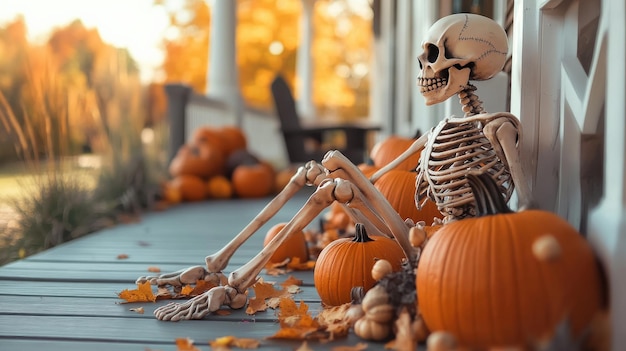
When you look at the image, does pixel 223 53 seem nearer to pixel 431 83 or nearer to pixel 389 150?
pixel 389 150

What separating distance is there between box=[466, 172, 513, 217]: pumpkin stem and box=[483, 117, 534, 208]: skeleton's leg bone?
0.15 meters

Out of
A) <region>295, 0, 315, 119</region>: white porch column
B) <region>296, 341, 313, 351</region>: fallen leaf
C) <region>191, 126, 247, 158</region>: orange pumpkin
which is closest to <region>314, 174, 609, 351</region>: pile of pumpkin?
<region>296, 341, 313, 351</region>: fallen leaf

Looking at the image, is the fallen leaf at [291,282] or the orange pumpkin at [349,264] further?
the fallen leaf at [291,282]

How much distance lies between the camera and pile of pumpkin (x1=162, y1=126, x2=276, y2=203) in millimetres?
6909

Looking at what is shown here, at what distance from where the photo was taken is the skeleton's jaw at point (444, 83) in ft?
6.45

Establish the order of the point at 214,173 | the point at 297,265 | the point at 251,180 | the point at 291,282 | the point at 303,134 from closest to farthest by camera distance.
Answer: the point at 291,282 → the point at 297,265 → the point at 251,180 → the point at 214,173 → the point at 303,134

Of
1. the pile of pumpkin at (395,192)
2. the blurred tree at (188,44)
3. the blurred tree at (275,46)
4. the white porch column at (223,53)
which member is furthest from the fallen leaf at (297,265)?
the blurred tree at (188,44)

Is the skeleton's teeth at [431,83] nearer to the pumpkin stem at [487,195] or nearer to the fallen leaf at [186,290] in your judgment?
the pumpkin stem at [487,195]

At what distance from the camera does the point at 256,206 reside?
246 inches

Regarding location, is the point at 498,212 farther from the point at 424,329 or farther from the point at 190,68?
the point at 190,68

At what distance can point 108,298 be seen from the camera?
7.71 feet

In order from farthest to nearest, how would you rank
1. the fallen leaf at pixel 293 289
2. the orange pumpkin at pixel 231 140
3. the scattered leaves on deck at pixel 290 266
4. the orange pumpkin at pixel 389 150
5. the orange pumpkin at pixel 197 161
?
the orange pumpkin at pixel 231 140 < the orange pumpkin at pixel 197 161 < the orange pumpkin at pixel 389 150 < the scattered leaves on deck at pixel 290 266 < the fallen leaf at pixel 293 289

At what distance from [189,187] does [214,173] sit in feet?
1.89

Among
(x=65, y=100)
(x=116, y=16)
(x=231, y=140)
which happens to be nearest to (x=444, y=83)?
(x=65, y=100)
